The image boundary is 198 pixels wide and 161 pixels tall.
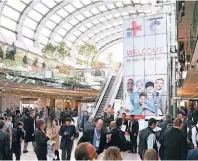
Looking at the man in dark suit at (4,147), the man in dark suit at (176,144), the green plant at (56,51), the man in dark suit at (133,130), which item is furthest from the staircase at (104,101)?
the green plant at (56,51)

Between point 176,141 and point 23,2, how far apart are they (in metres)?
40.8

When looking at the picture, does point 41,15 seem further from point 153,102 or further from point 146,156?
point 146,156

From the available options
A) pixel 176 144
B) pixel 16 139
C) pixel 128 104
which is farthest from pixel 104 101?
pixel 176 144

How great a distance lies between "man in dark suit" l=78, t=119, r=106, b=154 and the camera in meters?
6.79

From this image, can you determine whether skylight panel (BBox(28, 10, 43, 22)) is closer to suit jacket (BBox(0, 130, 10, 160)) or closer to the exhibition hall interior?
the exhibition hall interior

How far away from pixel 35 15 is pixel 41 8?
5.53ft

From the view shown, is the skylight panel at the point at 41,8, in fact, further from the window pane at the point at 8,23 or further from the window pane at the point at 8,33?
the window pane at the point at 8,33

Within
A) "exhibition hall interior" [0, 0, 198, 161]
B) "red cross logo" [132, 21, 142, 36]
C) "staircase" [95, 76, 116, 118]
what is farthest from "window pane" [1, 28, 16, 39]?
"red cross logo" [132, 21, 142, 36]

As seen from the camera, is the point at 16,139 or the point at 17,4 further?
the point at 17,4

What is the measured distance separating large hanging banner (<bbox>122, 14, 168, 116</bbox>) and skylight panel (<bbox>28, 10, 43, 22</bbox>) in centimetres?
3289

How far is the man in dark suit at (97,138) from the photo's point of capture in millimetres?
6793

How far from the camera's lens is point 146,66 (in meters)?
17.3

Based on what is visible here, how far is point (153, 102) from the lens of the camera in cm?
1602

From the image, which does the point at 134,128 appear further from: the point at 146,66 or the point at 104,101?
the point at 104,101
